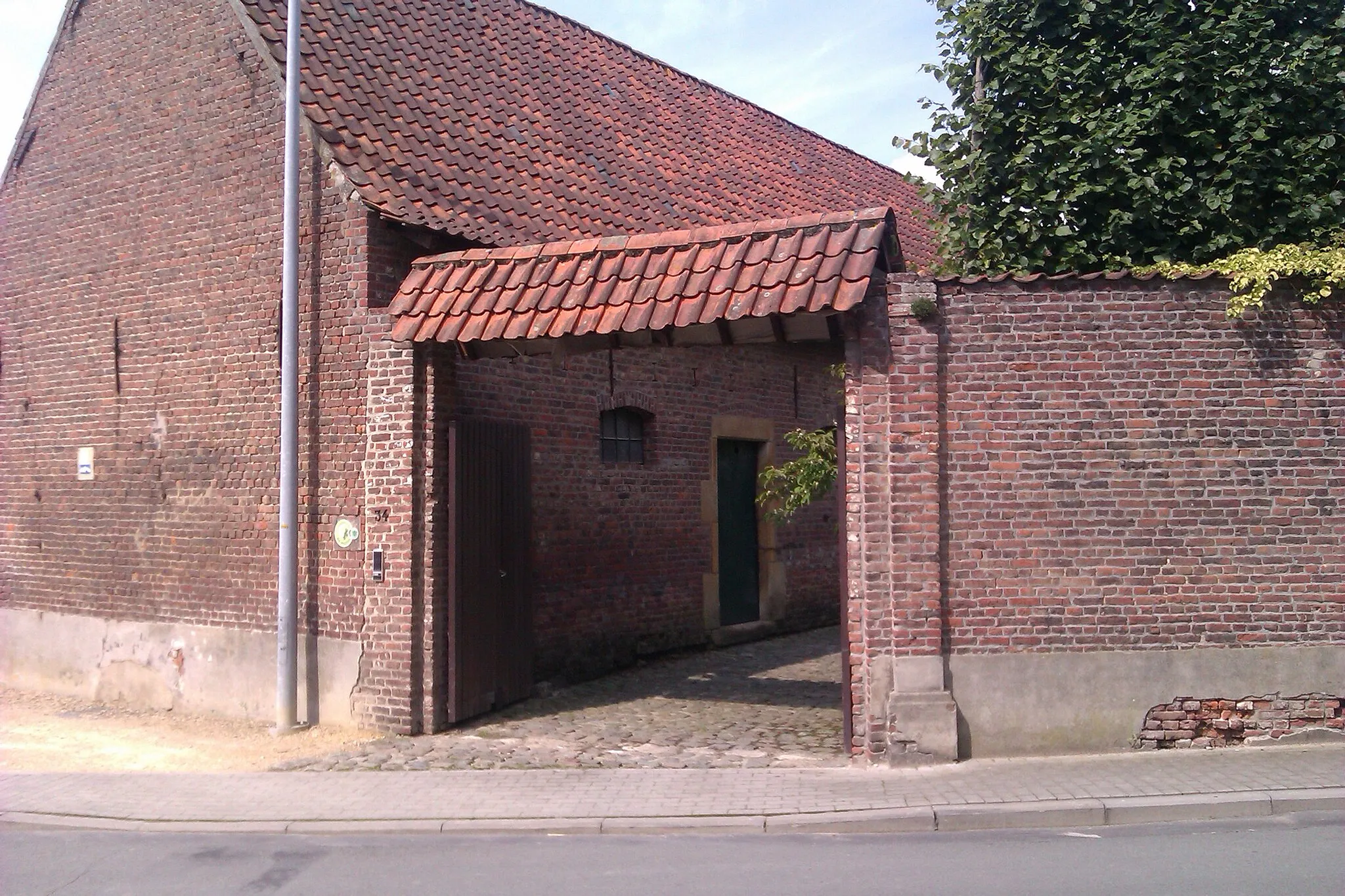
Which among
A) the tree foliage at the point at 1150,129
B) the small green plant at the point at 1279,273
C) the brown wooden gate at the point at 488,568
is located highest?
the tree foliage at the point at 1150,129

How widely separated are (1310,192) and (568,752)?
7.48 meters

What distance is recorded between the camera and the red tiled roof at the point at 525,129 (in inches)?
414

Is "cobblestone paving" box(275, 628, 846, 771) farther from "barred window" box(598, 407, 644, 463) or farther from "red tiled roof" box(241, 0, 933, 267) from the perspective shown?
"red tiled roof" box(241, 0, 933, 267)

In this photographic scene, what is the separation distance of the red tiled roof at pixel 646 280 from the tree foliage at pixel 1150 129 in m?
1.86

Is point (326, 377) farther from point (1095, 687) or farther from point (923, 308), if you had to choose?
point (1095, 687)

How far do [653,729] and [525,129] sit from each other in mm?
7171

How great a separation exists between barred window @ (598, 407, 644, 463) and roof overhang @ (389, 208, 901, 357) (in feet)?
10.4

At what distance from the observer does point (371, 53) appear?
1165cm

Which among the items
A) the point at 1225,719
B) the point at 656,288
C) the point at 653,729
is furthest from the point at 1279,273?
the point at 653,729

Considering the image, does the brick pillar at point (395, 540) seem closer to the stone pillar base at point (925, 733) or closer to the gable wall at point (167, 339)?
the gable wall at point (167, 339)

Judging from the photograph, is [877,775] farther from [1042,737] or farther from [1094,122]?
[1094,122]

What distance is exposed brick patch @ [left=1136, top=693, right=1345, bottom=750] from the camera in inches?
309

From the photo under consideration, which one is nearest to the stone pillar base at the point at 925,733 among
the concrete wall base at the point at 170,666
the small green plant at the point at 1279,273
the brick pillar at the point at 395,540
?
the small green plant at the point at 1279,273

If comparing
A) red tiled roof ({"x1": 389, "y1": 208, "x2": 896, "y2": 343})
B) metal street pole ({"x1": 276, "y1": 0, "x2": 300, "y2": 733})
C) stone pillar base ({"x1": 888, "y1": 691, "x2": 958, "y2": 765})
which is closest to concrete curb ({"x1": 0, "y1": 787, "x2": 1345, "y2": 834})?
stone pillar base ({"x1": 888, "y1": 691, "x2": 958, "y2": 765})
